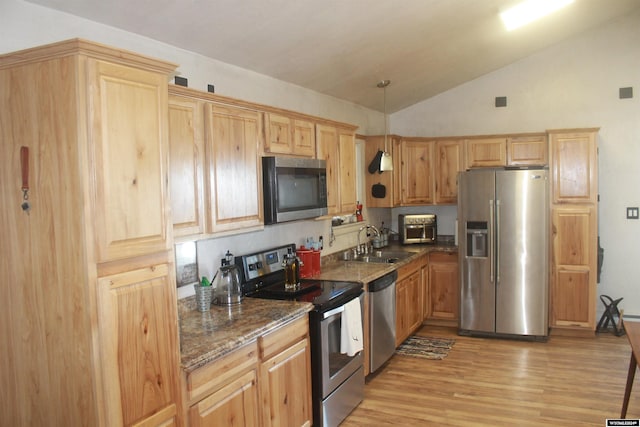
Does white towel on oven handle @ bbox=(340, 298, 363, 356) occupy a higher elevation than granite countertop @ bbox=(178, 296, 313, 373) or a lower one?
lower

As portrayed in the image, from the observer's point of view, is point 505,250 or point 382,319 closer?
point 382,319

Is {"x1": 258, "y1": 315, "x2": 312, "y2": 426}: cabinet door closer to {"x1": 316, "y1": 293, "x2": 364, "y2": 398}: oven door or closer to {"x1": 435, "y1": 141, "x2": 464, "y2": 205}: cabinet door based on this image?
{"x1": 316, "y1": 293, "x2": 364, "y2": 398}: oven door

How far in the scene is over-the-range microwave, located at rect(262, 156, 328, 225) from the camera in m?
3.13

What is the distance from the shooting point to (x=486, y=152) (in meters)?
5.61

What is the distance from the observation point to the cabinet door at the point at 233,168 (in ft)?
8.88

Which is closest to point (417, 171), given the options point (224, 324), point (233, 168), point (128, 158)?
point (233, 168)

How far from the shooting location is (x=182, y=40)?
2865 mm

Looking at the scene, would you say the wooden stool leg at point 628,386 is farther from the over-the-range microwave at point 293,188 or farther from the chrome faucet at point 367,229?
the chrome faucet at point 367,229

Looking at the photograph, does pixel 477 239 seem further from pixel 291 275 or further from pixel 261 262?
pixel 261 262

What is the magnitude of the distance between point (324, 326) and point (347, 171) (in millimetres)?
1530

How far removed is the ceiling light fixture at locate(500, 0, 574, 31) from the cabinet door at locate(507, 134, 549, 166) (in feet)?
4.64

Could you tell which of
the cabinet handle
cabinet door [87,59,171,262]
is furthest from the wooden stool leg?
the cabinet handle

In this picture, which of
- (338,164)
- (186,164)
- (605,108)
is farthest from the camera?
(605,108)

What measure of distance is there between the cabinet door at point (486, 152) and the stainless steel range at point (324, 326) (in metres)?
2.71
